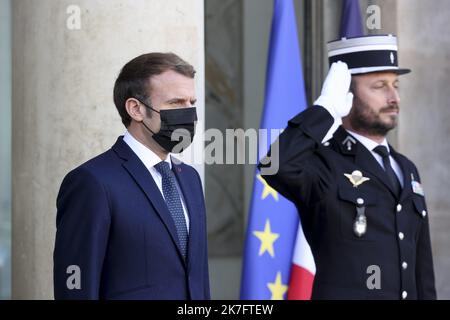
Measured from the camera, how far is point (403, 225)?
5504mm

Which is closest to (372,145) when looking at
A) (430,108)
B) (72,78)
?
(72,78)

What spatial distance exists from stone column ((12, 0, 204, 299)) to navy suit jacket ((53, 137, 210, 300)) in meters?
1.69

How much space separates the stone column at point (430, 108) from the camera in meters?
7.83

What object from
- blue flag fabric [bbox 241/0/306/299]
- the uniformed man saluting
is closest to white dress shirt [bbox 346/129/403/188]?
the uniformed man saluting

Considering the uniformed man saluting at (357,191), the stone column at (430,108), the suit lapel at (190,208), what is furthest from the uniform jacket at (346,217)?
the stone column at (430,108)

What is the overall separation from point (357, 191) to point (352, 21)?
230 cm

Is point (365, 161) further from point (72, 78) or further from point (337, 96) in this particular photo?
point (72, 78)

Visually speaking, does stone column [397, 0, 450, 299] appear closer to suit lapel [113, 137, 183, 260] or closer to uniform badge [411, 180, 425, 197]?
uniform badge [411, 180, 425, 197]

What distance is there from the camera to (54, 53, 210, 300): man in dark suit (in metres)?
4.48

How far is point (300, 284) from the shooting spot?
7.04 metres
